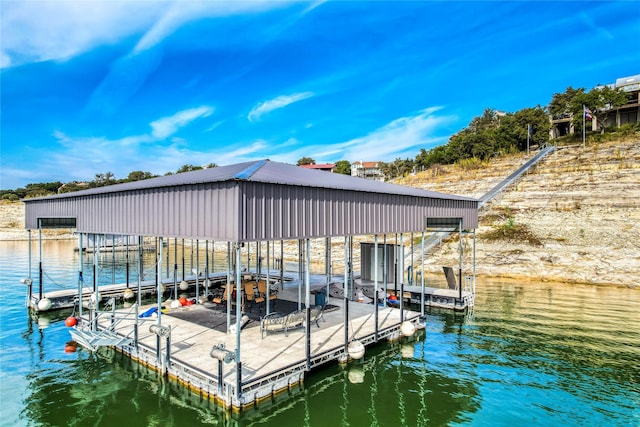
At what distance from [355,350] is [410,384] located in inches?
74.9

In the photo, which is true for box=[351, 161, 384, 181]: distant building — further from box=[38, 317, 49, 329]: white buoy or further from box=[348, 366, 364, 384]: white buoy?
box=[348, 366, 364, 384]: white buoy

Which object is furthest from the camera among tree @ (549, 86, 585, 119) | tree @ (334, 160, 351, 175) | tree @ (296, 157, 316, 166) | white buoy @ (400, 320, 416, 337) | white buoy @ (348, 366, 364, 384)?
tree @ (296, 157, 316, 166)

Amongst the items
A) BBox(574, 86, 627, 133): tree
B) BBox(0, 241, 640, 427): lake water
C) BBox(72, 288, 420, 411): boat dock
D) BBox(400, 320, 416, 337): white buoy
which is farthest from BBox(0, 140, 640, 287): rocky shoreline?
BBox(72, 288, 420, 411): boat dock

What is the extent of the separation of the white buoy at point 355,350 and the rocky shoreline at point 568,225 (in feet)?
65.0

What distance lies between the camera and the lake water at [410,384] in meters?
9.31

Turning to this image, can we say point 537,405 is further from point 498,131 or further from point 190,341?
point 498,131

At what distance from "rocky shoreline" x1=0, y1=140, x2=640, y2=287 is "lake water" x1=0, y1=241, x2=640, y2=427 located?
1017cm

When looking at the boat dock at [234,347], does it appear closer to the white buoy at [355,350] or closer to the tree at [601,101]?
the white buoy at [355,350]

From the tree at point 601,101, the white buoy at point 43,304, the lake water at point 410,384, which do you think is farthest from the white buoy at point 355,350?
the tree at point 601,101

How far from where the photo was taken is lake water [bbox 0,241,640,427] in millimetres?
9312

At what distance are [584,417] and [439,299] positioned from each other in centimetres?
1115

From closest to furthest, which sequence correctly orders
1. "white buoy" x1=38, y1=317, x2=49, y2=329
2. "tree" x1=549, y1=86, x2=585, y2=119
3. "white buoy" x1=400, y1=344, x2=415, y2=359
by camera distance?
"white buoy" x1=400, y1=344, x2=415, y2=359 → "white buoy" x1=38, y1=317, x2=49, y2=329 → "tree" x1=549, y1=86, x2=585, y2=119

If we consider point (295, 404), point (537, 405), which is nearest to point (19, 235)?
point (295, 404)

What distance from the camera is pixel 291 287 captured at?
69.7 ft
